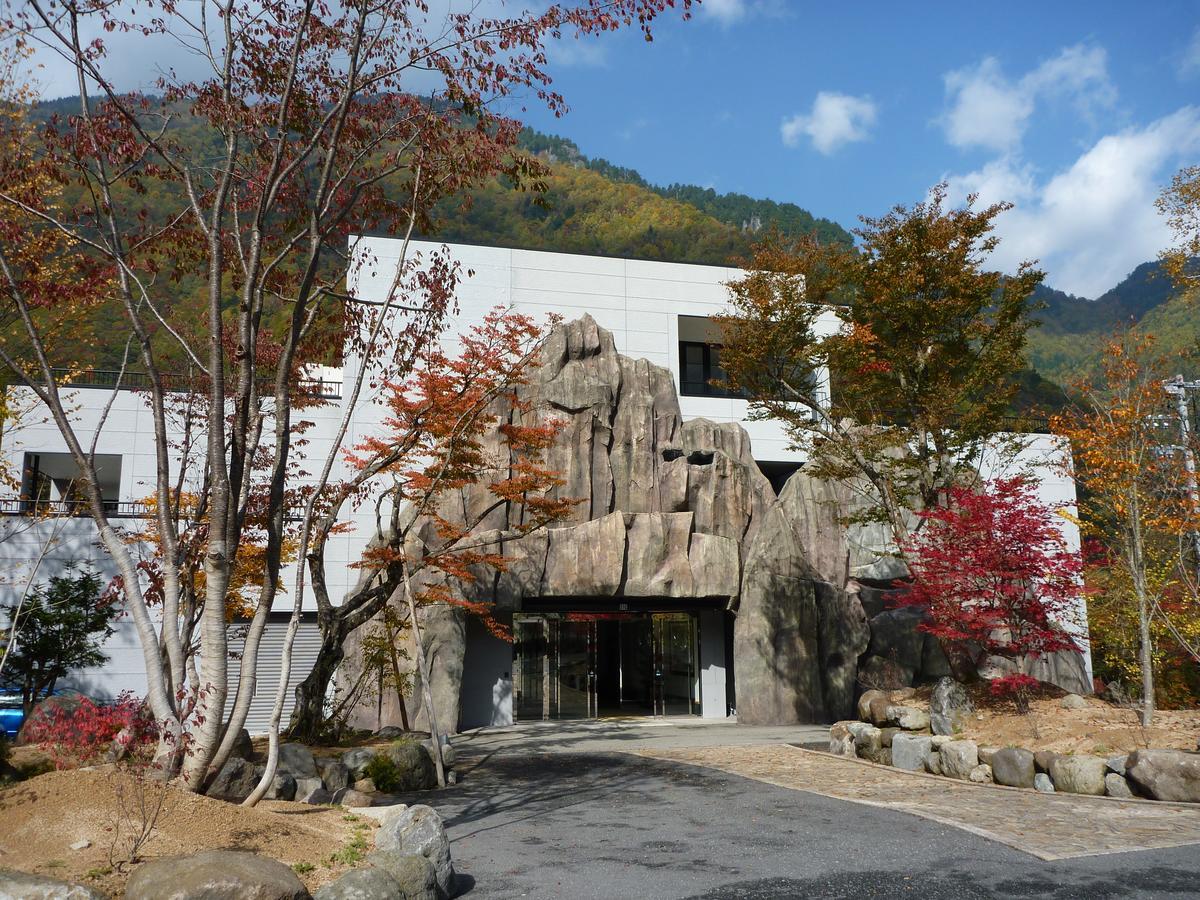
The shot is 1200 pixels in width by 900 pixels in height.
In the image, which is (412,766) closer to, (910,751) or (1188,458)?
(910,751)

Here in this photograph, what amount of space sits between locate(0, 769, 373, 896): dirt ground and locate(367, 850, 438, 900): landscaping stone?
33 centimetres

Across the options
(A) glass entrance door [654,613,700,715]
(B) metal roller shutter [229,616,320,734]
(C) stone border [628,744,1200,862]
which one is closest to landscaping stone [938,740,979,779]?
(C) stone border [628,744,1200,862]

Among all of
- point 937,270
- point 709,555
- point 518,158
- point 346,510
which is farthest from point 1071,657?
point 518,158

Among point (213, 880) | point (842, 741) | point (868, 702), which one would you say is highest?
point (213, 880)

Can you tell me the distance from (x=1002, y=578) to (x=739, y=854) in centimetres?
706

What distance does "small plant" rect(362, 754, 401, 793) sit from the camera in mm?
11539

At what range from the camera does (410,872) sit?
6.49 metres

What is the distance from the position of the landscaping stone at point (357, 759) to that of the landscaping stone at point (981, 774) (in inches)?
318

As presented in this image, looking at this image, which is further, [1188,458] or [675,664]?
[675,664]

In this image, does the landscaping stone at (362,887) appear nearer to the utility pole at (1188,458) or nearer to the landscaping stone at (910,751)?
the landscaping stone at (910,751)

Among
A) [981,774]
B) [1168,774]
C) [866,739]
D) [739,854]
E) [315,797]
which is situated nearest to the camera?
[739,854]

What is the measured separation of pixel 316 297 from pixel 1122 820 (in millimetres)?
10032

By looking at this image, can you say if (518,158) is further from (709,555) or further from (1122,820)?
(709,555)

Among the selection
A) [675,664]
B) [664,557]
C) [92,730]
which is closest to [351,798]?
[92,730]
